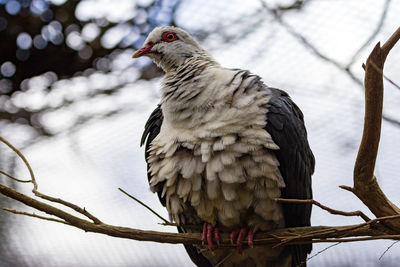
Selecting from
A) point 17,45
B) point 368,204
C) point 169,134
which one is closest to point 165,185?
point 169,134

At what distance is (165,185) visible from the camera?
2.33 m

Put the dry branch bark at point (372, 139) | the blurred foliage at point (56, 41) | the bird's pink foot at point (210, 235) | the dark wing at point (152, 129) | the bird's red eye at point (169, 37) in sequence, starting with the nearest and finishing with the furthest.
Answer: the dry branch bark at point (372, 139)
the bird's pink foot at point (210, 235)
the dark wing at point (152, 129)
the bird's red eye at point (169, 37)
the blurred foliage at point (56, 41)

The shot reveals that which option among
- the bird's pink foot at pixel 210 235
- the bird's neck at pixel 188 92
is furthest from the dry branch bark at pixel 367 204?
the bird's neck at pixel 188 92

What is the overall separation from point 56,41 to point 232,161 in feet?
6.31

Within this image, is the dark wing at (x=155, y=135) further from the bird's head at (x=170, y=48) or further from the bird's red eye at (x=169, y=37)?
the bird's red eye at (x=169, y=37)

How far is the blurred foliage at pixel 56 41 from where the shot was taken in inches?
134

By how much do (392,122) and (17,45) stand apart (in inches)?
107

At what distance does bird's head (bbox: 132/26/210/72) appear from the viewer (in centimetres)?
270

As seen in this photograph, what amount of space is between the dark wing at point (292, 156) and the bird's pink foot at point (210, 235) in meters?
0.34

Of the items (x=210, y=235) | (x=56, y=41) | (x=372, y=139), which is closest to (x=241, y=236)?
(x=210, y=235)

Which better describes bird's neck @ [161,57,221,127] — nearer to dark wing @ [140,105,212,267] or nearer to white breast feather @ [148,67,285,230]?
white breast feather @ [148,67,285,230]

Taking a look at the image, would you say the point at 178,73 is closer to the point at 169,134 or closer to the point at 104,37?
the point at 169,134

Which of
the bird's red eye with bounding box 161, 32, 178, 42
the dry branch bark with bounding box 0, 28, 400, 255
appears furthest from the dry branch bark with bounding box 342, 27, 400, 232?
the bird's red eye with bounding box 161, 32, 178, 42

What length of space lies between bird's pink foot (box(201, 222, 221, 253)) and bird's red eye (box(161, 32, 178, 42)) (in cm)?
109
